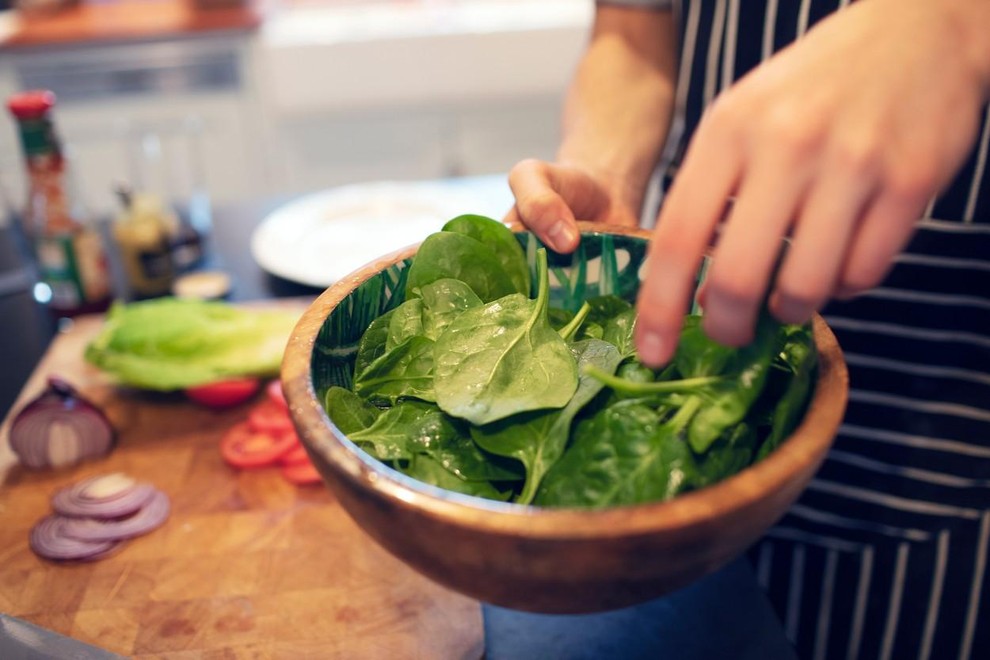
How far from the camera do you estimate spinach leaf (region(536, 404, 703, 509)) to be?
441 millimetres

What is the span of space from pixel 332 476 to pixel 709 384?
231 millimetres

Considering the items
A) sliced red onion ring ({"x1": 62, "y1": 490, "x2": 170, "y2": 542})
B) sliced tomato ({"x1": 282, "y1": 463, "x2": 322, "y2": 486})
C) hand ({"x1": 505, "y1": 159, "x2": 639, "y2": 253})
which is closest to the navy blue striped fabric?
hand ({"x1": 505, "y1": 159, "x2": 639, "y2": 253})

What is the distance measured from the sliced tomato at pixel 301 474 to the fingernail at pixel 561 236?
1.15ft

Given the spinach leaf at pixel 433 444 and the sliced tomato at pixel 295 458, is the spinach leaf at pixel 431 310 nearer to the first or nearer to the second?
the spinach leaf at pixel 433 444

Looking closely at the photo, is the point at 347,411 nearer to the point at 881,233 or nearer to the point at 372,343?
the point at 372,343

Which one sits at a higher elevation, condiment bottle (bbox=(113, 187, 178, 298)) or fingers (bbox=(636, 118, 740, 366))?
fingers (bbox=(636, 118, 740, 366))

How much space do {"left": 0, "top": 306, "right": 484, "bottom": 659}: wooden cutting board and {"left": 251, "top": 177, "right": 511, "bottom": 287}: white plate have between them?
0.43 m

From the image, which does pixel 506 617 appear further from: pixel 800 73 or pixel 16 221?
pixel 16 221

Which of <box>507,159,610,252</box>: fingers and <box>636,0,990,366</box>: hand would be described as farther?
<box>507,159,610,252</box>: fingers

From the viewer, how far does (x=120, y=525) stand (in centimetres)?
75

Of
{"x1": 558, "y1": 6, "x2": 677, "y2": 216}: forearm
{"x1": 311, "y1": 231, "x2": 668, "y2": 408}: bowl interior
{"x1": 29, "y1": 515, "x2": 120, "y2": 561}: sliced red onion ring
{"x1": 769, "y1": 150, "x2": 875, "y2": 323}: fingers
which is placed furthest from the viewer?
{"x1": 558, "y1": 6, "x2": 677, "y2": 216}: forearm

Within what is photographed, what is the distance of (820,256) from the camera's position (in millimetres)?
383

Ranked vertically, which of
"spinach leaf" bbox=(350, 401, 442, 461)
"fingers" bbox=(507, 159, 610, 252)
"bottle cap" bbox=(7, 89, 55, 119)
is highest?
"bottle cap" bbox=(7, 89, 55, 119)

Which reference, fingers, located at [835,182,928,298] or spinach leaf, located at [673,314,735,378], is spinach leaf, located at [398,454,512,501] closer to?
spinach leaf, located at [673,314,735,378]
